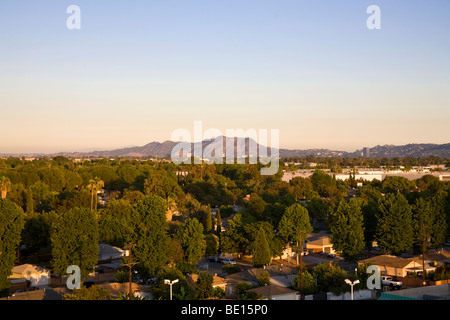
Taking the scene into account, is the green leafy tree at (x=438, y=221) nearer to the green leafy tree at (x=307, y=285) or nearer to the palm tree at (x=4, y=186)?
the green leafy tree at (x=307, y=285)

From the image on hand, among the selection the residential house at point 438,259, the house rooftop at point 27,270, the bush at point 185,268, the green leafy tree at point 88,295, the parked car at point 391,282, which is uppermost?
the green leafy tree at point 88,295

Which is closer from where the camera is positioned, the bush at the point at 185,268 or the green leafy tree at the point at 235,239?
the bush at the point at 185,268

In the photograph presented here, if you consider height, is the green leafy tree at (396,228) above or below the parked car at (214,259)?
above

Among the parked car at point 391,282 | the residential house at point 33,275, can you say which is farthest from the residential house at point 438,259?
the residential house at point 33,275

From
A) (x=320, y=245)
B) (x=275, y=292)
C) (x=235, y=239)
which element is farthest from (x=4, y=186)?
(x=275, y=292)

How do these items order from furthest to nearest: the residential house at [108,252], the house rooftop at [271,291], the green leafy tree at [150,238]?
the residential house at [108,252]
the green leafy tree at [150,238]
the house rooftop at [271,291]

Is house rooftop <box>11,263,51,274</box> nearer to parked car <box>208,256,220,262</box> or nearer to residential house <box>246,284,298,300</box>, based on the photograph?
parked car <box>208,256,220,262</box>
